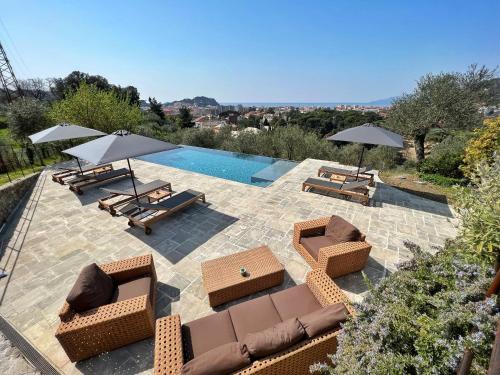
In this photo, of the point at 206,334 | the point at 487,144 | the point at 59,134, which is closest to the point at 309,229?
the point at 206,334

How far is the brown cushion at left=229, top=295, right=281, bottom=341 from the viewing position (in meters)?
3.07

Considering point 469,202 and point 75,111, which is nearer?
point 469,202

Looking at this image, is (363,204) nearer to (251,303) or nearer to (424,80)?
(251,303)

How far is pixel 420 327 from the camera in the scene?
2.43m

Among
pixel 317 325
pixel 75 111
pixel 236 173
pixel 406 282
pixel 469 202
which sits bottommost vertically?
pixel 236 173

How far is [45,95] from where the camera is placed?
4316 cm

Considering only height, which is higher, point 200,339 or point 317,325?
point 317,325

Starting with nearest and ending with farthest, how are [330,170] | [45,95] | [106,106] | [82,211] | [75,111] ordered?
[82,211] → [330,170] → [75,111] → [106,106] → [45,95]

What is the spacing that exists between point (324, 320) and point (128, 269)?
3.20 m

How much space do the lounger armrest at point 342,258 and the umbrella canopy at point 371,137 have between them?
400cm

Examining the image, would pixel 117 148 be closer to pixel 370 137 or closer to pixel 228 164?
pixel 370 137

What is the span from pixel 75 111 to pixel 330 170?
14.8 m

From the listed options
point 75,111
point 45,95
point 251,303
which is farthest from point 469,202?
point 45,95

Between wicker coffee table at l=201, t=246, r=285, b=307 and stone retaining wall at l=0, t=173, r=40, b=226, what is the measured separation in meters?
7.17
